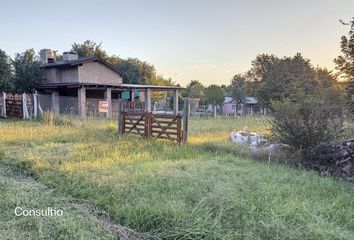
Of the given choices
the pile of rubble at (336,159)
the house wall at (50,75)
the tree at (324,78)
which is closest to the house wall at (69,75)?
the house wall at (50,75)

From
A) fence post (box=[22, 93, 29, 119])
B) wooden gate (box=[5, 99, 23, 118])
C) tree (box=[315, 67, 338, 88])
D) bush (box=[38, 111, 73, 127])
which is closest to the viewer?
bush (box=[38, 111, 73, 127])

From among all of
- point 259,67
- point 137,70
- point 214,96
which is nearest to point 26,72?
point 137,70

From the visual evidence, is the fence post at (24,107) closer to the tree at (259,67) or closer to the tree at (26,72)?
the tree at (26,72)

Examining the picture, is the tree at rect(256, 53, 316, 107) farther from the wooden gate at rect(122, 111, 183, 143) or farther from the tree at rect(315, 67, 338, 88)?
the wooden gate at rect(122, 111, 183, 143)

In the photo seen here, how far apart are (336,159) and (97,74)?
2324cm

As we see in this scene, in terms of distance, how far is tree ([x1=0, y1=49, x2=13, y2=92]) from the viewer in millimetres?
20766

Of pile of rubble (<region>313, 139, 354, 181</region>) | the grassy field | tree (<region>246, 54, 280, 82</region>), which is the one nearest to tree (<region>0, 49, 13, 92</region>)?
the grassy field

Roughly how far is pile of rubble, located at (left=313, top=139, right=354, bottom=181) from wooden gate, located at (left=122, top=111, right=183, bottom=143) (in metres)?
4.29

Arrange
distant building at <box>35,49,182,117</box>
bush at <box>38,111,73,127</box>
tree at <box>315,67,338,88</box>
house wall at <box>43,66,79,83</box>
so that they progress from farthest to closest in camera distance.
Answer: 1. tree at <box>315,67,338,88</box>
2. house wall at <box>43,66,79,83</box>
3. distant building at <box>35,49,182,117</box>
4. bush at <box>38,111,73,127</box>

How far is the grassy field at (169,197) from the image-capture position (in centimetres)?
336

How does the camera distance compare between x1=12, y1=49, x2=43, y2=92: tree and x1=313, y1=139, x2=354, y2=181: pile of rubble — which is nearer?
x1=313, y1=139, x2=354, y2=181: pile of rubble

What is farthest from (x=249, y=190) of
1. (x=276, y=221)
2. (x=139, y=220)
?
(x=139, y=220)

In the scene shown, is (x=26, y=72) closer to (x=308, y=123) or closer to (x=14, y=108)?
(x=14, y=108)

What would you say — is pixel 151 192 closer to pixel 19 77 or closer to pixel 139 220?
pixel 139 220
